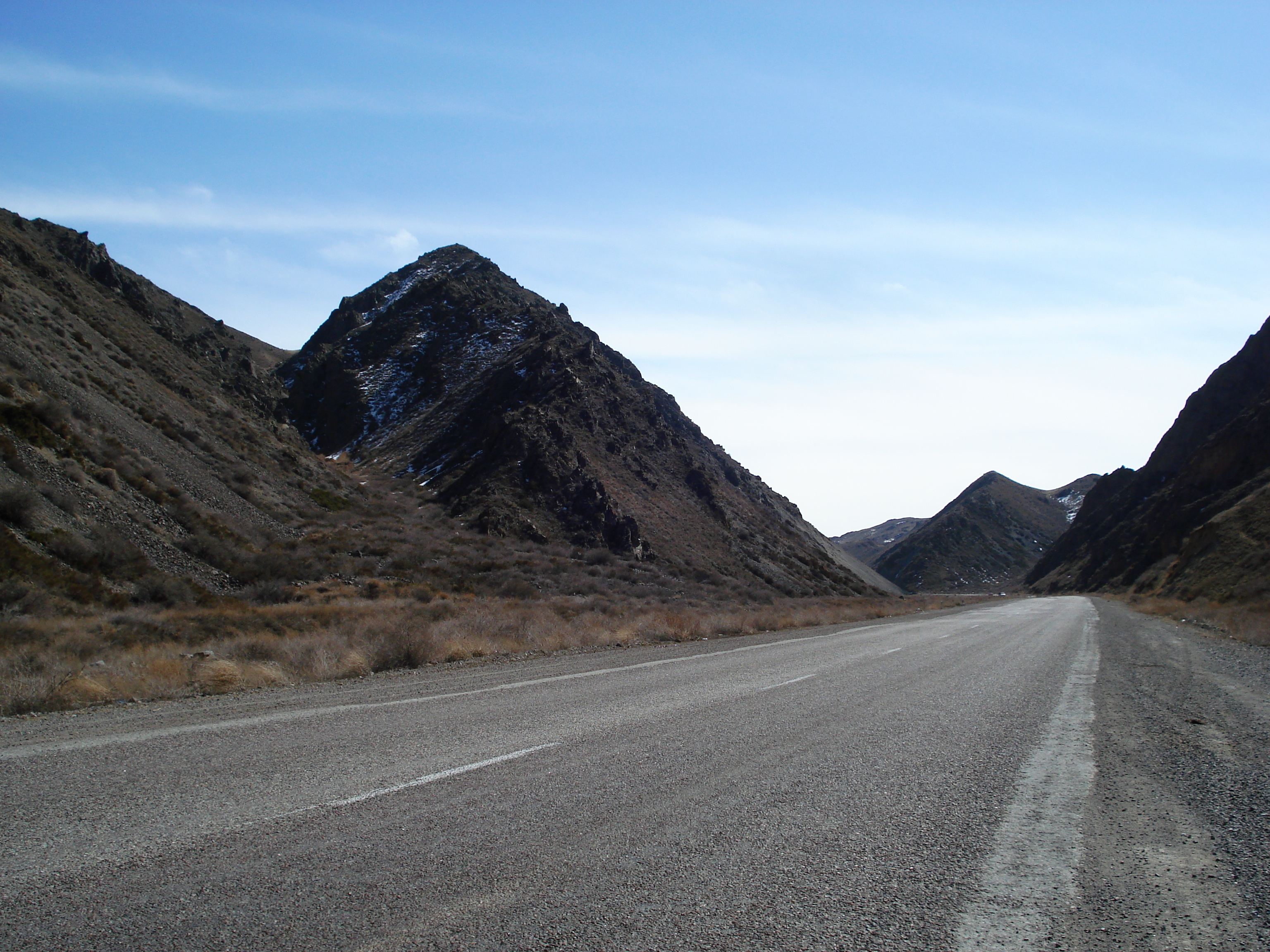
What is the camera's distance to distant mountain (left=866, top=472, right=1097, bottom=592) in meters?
148

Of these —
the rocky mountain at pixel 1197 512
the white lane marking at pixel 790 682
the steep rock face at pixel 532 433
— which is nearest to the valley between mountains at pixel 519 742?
the white lane marking at pixel 790 682

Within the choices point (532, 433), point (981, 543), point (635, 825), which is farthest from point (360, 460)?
point (981, 543)

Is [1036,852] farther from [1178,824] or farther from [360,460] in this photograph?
[360,460]

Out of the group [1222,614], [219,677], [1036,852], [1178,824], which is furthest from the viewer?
[1222,614]

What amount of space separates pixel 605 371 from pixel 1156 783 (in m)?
68.7

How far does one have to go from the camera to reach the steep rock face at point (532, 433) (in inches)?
2092

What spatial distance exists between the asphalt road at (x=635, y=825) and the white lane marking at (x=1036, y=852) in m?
0.02

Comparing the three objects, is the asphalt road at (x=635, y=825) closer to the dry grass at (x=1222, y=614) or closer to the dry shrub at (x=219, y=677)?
the dry shrub at (x=219, y=677)

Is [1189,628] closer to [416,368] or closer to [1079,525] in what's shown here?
[416,368]

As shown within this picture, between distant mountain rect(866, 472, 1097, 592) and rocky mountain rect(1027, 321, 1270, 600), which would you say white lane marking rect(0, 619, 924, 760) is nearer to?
rocky mountain rect(1027, 321, 1270, 600)

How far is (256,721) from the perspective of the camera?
24.5 feet

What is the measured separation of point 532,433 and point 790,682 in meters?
47.1

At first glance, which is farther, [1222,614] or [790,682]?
[1222,614]

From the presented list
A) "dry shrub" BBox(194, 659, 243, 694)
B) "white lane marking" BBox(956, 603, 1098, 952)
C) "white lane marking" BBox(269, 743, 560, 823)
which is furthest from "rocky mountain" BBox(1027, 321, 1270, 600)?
"dry shrub" BBox(194, 659, 243, 694)
